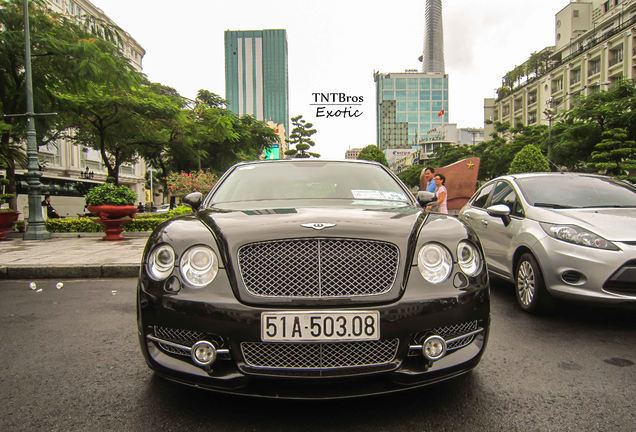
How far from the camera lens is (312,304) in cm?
215

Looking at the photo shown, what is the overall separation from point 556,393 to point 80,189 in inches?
1801

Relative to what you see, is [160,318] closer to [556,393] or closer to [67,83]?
[556,393]

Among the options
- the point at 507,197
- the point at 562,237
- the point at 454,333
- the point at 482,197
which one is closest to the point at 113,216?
the point at 482,197

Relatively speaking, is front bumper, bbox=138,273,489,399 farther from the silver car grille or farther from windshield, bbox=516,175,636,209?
windshield, bbox=516,175,636,209

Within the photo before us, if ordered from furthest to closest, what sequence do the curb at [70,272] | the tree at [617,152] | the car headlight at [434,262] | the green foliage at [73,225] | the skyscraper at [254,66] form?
the skyscraper at [254,66]
the tree at [617,152]
the green foliage at [73,225]
the curb at [70,272]
the car headlight at [434,262]

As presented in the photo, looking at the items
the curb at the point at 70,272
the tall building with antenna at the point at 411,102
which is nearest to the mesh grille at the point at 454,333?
the curb at the point at 70,272

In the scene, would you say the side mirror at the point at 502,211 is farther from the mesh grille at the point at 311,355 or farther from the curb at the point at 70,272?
the curb at the point at 70,272

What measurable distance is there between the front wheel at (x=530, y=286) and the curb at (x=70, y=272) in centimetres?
505

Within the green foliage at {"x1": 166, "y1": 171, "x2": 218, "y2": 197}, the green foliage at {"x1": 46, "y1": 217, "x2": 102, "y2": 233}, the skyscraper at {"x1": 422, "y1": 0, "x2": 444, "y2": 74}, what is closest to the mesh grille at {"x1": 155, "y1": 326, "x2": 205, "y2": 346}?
the green foliage at {"x1": 46, "y1": 217, "x2": 102, "y2": 233}

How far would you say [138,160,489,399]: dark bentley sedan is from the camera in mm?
2117

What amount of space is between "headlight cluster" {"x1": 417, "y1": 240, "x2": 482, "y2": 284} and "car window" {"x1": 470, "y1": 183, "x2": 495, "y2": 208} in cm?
370

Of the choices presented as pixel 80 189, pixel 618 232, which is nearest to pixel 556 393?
pixel 618 232

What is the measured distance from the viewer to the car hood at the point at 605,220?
3.81 metres

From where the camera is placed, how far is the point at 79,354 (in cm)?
330
